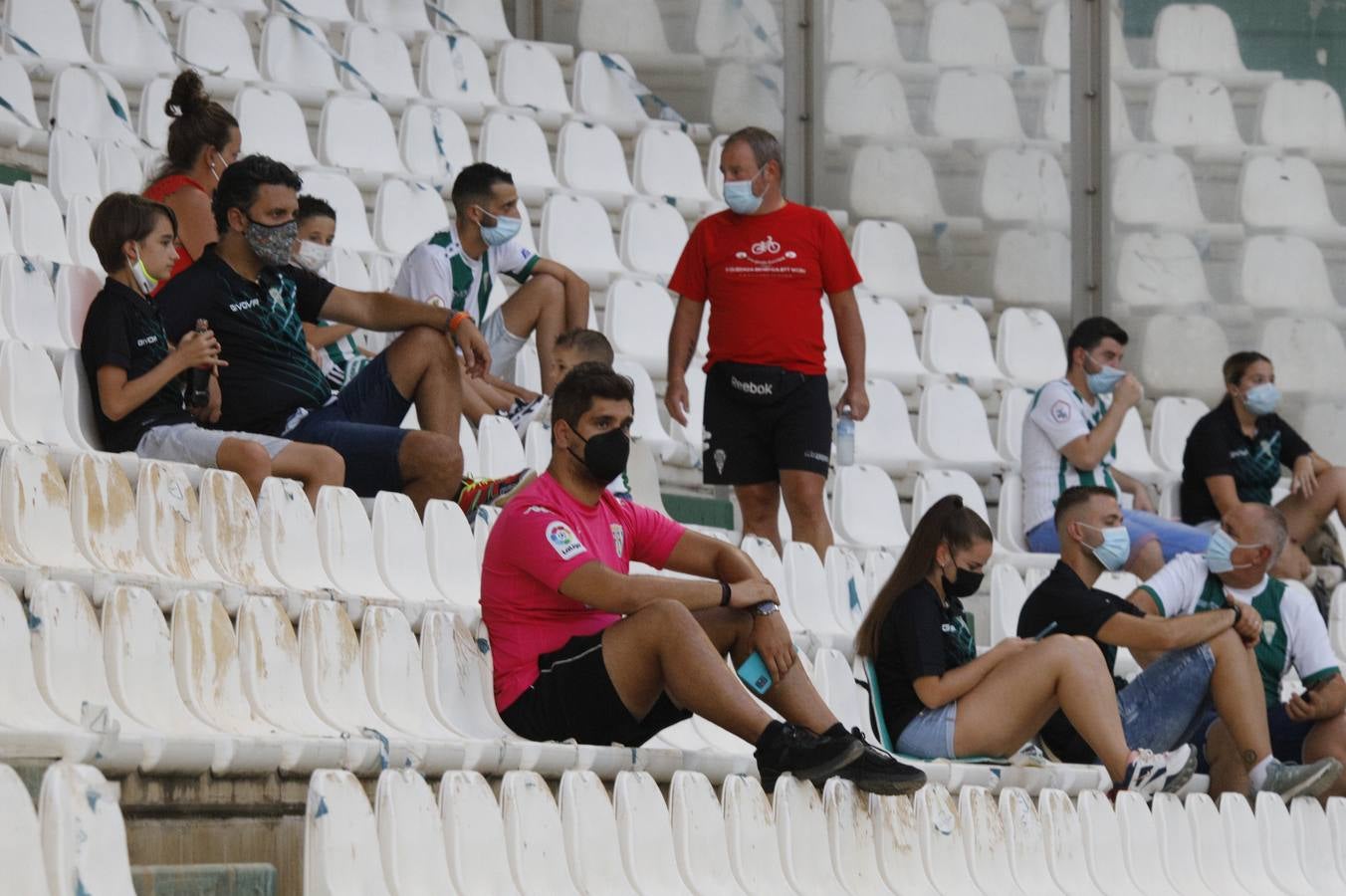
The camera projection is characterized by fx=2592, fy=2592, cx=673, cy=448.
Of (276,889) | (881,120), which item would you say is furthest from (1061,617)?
(881,120)

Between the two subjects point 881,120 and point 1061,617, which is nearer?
point 1061,617

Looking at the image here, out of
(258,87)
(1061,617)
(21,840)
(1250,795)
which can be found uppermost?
(258,87)

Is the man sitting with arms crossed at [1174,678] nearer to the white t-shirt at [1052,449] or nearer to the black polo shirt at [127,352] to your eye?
the white t-shirt at [1052,449]

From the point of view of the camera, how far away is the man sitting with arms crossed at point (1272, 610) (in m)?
6.52

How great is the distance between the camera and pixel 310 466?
5484 millimetres

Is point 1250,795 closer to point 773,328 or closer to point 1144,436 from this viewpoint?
point 773,328

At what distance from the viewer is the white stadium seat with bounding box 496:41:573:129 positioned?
9.58m

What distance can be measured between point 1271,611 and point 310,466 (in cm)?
264

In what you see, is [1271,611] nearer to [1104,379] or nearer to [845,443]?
[1104,379]

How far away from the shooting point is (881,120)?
9.70 meters

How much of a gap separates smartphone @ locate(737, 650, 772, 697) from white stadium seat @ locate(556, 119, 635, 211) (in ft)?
13.5

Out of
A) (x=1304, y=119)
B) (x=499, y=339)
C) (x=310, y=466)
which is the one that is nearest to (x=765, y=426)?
(x=499, y=339)

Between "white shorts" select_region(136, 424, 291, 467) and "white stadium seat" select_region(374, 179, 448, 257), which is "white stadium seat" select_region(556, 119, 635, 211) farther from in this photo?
"white shorts" select_region(136, 424, 291, 467)

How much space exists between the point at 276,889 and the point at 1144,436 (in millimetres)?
5625
